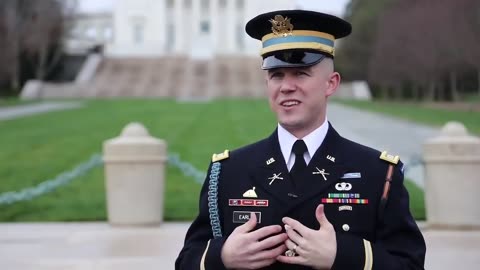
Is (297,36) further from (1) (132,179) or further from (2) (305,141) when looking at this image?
(1) (132,179)

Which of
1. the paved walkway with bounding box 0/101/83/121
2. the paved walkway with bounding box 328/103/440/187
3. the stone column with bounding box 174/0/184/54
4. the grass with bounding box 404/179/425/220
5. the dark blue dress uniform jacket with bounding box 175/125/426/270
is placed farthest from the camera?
the stone column with bounding box 174/0/184/54

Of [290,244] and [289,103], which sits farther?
[289,103]

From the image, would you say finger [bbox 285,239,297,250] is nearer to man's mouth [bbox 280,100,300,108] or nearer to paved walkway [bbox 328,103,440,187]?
man's mouth [bbox 280,100,300,108]

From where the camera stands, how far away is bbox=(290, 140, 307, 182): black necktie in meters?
2.88

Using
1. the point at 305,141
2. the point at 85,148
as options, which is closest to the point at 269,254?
the point at 305,141

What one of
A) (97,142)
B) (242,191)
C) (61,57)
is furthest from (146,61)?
(242,191)

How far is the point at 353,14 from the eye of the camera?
7700 cm

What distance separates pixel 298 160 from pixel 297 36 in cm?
41

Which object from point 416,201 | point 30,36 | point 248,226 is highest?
point 30,36

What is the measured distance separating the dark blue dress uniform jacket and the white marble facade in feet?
282

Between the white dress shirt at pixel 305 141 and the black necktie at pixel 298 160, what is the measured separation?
1 centimetres

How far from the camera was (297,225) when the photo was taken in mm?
2639

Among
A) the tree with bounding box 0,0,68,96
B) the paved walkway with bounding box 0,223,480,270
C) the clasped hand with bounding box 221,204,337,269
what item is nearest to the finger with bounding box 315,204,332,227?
the clasped hand with bounding box 221,204,337,269

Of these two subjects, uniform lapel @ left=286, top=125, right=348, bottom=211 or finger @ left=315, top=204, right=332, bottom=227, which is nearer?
finger @ left=315, top=204, right=332, bottom=227
